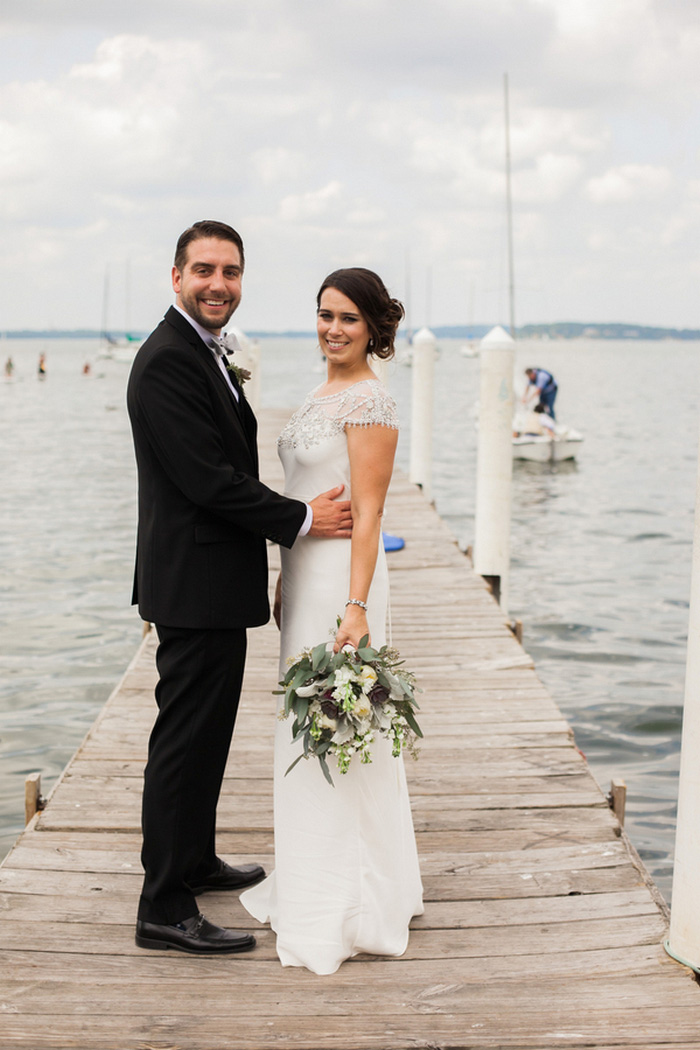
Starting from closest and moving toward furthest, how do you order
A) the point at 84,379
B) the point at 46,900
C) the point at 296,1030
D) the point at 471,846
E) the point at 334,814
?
1. the point at 296,1030
2. the point at 334,814
3. the point at 46,900
4. the point at 471,846
5. the point at 84,379

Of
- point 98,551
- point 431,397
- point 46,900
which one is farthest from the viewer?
point 431,397

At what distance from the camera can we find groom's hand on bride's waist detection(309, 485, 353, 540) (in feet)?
10.5

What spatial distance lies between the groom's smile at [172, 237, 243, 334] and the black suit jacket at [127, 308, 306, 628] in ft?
0.20

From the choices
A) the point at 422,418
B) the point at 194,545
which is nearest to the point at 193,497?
the point at 194,545

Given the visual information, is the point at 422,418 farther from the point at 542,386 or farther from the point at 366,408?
the point at 366,408

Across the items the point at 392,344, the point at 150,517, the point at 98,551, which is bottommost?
the point at 98,551

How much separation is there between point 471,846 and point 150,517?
183 centimetres

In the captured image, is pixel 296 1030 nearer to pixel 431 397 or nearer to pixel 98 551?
pixel 98 551

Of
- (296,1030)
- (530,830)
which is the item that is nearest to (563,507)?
(530,830)

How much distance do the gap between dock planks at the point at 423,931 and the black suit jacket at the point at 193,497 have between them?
1055 millimetres

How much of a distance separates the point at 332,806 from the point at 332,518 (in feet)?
2.93

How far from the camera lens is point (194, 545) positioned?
3.12 meters

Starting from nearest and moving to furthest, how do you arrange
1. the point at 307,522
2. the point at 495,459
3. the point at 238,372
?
the point at 307,522
the point at 238,372
the point at 495,459

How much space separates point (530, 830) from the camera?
409 cm
